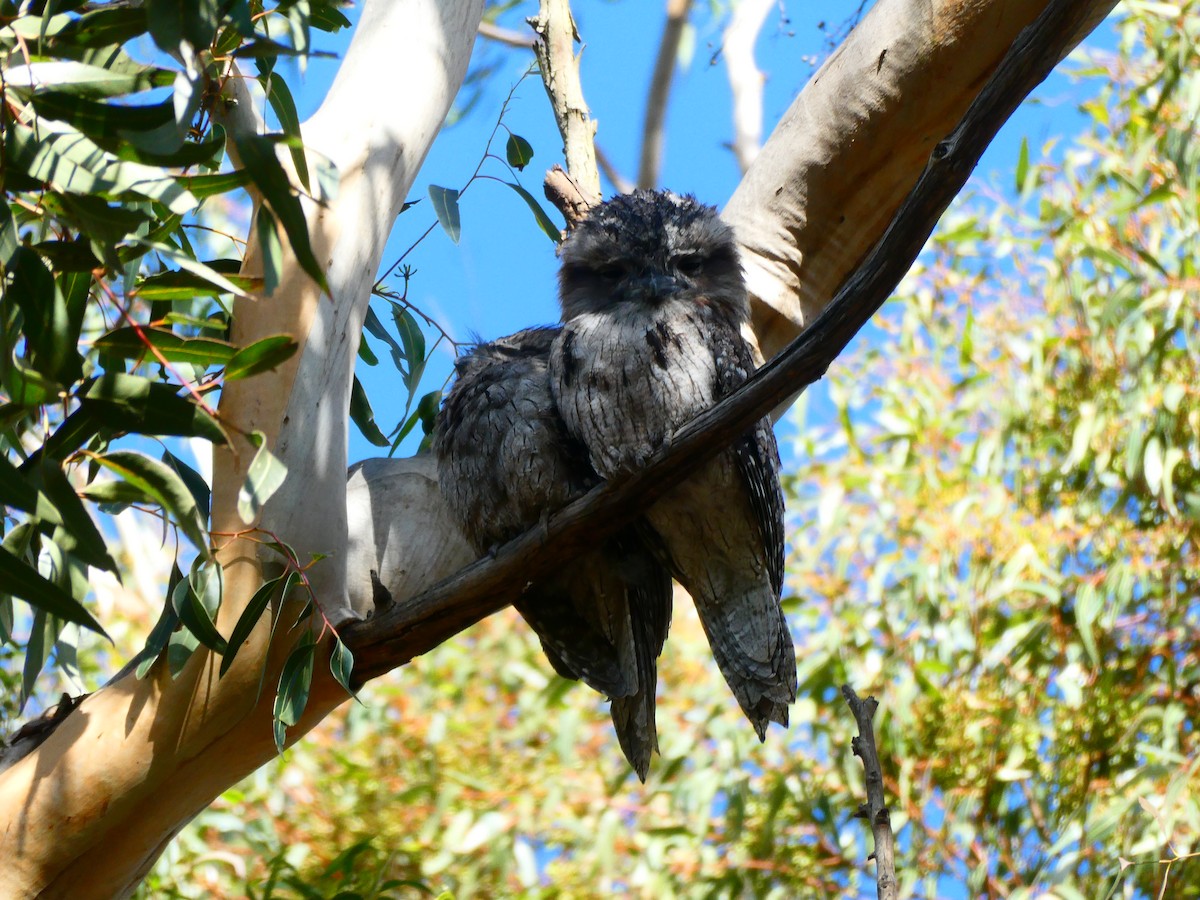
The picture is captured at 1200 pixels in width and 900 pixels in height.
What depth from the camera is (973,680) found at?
4.56 meters

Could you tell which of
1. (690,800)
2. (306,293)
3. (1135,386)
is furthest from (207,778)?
(1135,386)

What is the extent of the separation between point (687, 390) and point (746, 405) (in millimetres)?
425

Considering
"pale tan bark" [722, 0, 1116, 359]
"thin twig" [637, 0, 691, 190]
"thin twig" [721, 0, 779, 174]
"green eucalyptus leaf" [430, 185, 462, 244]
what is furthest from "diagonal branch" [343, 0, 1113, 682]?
"thin twig" [721, 0, 779, 174]

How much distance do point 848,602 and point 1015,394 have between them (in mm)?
958

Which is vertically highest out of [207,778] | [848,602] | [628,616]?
[848,602]

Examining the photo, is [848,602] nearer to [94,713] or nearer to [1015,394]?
[1015,394]

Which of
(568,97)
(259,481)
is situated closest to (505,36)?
(568,97)

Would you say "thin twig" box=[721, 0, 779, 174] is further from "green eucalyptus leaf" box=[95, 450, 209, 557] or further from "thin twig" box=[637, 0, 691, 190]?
A: "green eucalyptus leaf" box=[95, 450, 209, 557]

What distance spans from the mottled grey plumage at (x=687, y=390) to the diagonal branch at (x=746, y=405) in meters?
0.14

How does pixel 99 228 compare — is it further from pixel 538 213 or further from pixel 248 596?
pixel 538 213

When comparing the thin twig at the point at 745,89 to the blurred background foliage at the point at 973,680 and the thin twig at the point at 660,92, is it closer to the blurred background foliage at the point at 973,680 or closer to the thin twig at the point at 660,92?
the thin twig at the point at 660,92

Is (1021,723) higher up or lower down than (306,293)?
lower down

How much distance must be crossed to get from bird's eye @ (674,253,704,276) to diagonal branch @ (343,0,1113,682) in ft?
2.23

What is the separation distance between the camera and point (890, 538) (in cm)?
501
